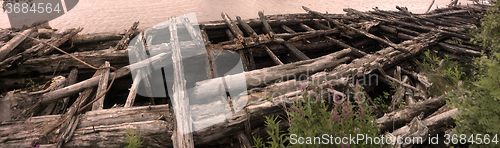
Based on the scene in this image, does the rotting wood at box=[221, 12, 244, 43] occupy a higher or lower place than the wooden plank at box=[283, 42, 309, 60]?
higher

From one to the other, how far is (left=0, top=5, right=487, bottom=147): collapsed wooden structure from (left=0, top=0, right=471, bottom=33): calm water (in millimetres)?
8194

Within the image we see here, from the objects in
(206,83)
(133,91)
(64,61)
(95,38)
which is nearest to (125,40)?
(95,38)

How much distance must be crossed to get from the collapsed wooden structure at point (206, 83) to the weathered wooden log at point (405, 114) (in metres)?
0.02

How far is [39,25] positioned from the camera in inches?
→ 246

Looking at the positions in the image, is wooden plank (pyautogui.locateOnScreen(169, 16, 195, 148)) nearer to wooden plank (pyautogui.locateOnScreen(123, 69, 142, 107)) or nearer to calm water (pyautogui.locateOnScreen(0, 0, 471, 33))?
wooden plank (pyautogui.locateOnScreen(123, 69, 142, 107))

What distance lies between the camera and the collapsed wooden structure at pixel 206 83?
2982mm

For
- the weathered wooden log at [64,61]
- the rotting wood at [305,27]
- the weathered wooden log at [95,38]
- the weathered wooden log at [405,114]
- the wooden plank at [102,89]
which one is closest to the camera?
the weathered wooden log at [405,114]

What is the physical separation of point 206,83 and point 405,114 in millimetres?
3319

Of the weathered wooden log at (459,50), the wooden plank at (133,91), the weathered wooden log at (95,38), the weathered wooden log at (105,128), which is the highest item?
the weathered wooden log at (459,50)

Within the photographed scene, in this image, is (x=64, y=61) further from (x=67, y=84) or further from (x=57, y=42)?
(x=57, y=42)

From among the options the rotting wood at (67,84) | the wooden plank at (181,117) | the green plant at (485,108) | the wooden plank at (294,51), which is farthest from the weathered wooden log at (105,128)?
Result: the wooden plank at (294,51)

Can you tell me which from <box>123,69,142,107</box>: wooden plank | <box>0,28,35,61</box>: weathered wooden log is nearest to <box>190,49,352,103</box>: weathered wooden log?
<box>123,69,142,107</box>: wooden plank

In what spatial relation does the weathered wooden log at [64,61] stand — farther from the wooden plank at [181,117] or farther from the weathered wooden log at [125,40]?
the wooden plank at [181,117]

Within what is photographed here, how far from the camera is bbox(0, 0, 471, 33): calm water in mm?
13045
